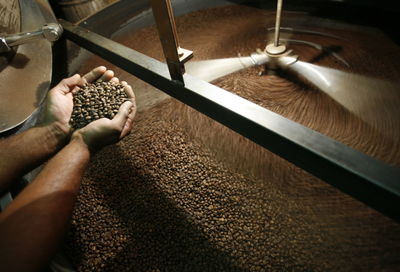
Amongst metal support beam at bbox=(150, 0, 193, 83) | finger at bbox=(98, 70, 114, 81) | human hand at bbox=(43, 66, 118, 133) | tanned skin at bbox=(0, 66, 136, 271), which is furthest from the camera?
finger at bbox=(98, 70, 114, 81)

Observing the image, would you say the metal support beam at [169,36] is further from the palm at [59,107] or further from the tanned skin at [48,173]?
the palm at [59,107]

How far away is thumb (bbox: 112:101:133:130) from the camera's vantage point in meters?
1.14

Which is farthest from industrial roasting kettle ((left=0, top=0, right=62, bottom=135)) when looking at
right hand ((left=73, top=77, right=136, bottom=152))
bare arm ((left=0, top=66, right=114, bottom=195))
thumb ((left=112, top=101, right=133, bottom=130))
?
thumb ((left=112, top=101, right=133, bottom=130))

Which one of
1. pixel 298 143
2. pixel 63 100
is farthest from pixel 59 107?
pixel 298 143

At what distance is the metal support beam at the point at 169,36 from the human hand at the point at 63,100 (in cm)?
77

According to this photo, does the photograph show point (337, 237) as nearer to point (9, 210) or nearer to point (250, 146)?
point (250, 146)

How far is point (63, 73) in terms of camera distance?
1.84 metres

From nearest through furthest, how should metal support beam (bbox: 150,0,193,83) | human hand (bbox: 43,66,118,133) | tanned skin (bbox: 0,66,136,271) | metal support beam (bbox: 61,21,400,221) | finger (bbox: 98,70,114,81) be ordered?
metal support beam (bbox: 61,21,400,221) → metal support beam (bbox: 150,0,193,83) → tanned skin (bbox: 0,66,136,271) → human hand (bbox: 43,66,118,133) → finger (bbox: 98,70,114,81)

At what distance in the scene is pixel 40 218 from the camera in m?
0.83

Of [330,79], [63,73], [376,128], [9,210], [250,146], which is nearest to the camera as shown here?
[9,210]

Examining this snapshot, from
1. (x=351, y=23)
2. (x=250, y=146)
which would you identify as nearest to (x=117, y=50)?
(x=250, y=146)

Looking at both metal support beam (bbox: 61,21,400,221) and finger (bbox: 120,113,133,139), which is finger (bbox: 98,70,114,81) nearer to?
finger (bbox: 120,113,133,139)

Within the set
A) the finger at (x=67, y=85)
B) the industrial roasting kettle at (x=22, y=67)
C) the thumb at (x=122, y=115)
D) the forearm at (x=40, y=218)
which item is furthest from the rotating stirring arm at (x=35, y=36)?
the forearm at (x=40, y=218)

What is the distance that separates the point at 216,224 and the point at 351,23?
1669mm
